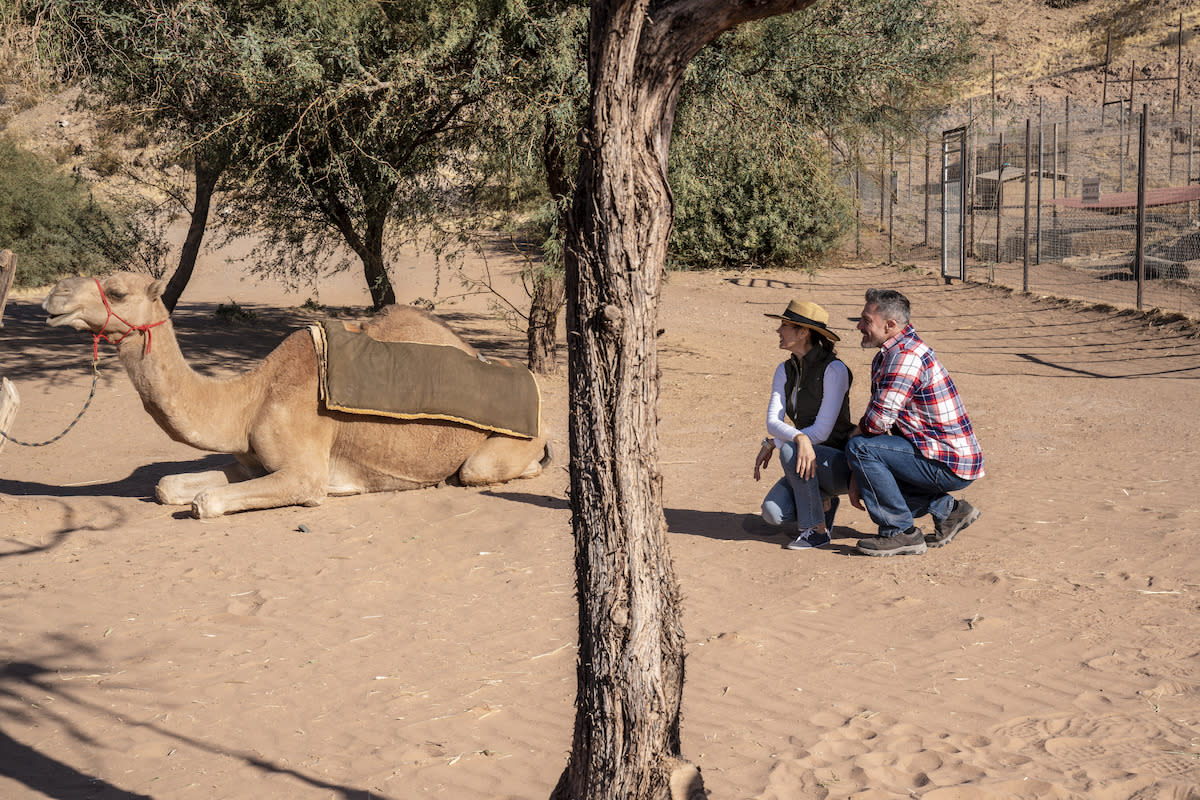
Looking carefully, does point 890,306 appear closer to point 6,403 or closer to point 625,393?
A: point 625,393

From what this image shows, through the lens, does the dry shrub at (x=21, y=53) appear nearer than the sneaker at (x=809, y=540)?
No

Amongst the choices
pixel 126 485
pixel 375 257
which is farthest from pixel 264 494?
pixel 375 257

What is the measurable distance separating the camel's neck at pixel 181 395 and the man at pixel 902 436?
4390 mm

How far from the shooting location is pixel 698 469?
8906 millimetres

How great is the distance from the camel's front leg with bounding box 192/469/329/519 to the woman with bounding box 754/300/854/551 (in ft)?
10.7

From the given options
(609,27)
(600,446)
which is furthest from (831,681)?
(609,27)

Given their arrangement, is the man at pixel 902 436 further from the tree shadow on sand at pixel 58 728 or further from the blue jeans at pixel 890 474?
the tree shadow on sand at pixel 58 728

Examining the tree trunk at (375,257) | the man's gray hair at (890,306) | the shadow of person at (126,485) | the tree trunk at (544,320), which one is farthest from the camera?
the tree trunk at (375,257)

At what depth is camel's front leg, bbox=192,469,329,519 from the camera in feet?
24.4

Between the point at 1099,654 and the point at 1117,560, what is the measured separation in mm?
1433

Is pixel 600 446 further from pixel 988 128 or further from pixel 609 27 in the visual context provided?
pixel 988 128

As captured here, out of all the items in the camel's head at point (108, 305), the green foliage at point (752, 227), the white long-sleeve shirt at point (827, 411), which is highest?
the green foliage at point (752, 227)

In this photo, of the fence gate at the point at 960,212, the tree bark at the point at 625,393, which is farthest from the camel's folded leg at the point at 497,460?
the fence gate at the point at 960,212

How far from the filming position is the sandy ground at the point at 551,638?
12.8 ft
